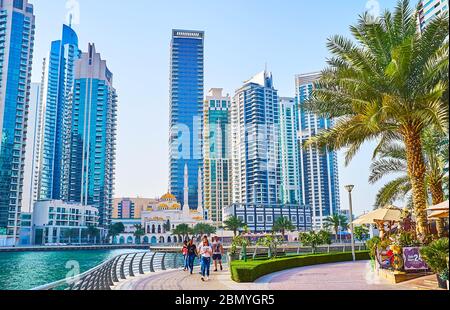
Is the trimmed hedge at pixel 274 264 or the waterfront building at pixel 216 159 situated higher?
the waterfront building at pixel 216 159

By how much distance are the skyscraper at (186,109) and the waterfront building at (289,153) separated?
90.5 feet

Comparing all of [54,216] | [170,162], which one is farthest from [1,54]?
[170,162]

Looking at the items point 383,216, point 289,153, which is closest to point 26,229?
point 289,153

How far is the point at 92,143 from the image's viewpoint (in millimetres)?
110750

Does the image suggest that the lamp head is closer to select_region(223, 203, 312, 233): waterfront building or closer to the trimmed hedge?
the trimmed hedge

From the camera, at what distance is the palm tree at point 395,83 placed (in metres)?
9.90

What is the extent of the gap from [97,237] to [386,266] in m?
87.8

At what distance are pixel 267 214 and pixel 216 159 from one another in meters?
26.3

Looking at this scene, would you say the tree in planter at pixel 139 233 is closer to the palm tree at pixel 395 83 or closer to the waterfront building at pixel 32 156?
the waterfront building at pixel 32 156

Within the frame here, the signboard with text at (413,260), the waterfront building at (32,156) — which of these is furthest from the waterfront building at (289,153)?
the signboard with text at (413,260)

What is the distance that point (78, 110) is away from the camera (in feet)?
370

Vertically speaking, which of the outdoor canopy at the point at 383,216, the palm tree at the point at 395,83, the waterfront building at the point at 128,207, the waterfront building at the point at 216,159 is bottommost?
the outdoor canopy at the point at 383,216

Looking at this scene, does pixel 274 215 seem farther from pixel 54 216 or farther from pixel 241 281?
pixel 241 281

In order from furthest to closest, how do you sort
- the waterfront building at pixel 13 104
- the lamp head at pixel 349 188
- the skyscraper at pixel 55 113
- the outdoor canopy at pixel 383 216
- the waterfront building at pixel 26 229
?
the skyscraper at pixel 55 113, the waterfront building at pixel 26 229, the waterfront building at pixel 13 104, the lamp head at pixel 349 188, the outdoor canopy at pixel 383 216
